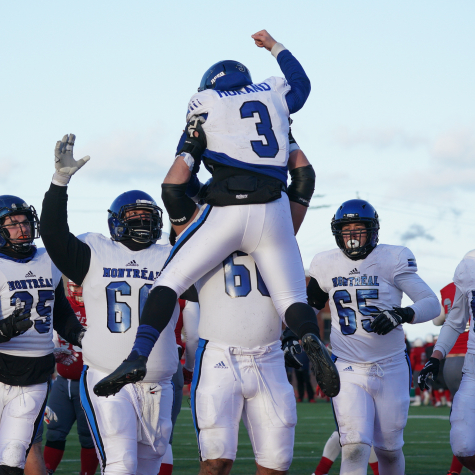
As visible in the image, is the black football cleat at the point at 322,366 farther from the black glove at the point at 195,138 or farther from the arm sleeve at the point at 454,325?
the arm sleeve at the point at 454,325

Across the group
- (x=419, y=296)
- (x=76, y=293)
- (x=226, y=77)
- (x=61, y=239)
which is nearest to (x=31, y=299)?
(x=61, y=239)

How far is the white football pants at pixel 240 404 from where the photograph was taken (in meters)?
4.04

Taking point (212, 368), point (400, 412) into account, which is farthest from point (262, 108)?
point (400, 412)

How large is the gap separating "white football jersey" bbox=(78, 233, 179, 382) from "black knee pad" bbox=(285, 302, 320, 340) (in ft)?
3.31

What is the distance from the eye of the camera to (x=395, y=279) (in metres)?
5.99

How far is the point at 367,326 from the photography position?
231 inches

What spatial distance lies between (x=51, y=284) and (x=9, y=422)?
989mm

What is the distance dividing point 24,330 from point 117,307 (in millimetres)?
873

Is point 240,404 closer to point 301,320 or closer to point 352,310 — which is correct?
point 301,320

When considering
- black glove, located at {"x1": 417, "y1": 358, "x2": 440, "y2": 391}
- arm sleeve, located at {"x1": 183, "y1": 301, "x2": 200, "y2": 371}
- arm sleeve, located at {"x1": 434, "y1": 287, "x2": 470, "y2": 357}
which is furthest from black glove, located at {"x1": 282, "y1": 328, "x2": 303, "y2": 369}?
arm sleeve, located at {"x1": 434, "y1": 287, "x2": 470, "y2": 357}

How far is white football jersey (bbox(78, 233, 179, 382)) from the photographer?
4621 mm

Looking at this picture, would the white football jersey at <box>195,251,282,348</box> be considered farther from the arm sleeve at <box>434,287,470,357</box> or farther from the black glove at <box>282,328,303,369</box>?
the arm sleeve at <box>434,287,470,357</box>

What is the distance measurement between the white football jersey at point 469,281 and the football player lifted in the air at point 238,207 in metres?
2.60

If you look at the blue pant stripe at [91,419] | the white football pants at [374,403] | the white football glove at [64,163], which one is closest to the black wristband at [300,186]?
the white football glove at [64,163]
